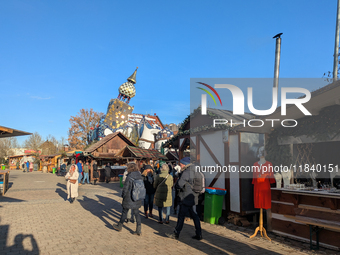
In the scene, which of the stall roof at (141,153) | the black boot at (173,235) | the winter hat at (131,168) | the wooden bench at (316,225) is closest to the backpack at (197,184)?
the black boot at (173,235)

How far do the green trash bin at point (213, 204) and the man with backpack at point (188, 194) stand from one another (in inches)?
67.2

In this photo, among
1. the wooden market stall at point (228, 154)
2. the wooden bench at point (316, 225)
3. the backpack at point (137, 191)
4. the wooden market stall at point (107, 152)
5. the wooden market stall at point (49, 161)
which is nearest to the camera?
the wooden bench at point (316, 225)

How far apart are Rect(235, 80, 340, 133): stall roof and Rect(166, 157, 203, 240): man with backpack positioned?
7.53 ft

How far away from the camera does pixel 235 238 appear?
6.20 m

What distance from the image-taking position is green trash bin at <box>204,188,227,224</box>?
25.2 feet

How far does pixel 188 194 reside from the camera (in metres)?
5.92

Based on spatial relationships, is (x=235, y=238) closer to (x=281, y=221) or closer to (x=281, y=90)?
(x=281, y=221)

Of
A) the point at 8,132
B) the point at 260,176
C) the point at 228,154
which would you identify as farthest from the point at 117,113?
the point at 260,176

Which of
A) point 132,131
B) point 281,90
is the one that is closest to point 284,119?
point 281,90

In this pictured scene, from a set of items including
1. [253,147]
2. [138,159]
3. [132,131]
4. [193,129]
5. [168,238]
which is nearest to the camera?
[168,238]

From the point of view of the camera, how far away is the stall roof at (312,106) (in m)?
5.84

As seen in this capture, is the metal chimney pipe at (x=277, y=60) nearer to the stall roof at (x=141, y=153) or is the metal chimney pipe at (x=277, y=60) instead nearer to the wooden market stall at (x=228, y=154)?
the wooden market stall at (x=228, y=154)

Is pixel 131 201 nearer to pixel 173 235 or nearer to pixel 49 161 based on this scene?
pixel 173 235

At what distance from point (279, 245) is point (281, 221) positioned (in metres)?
0.84
